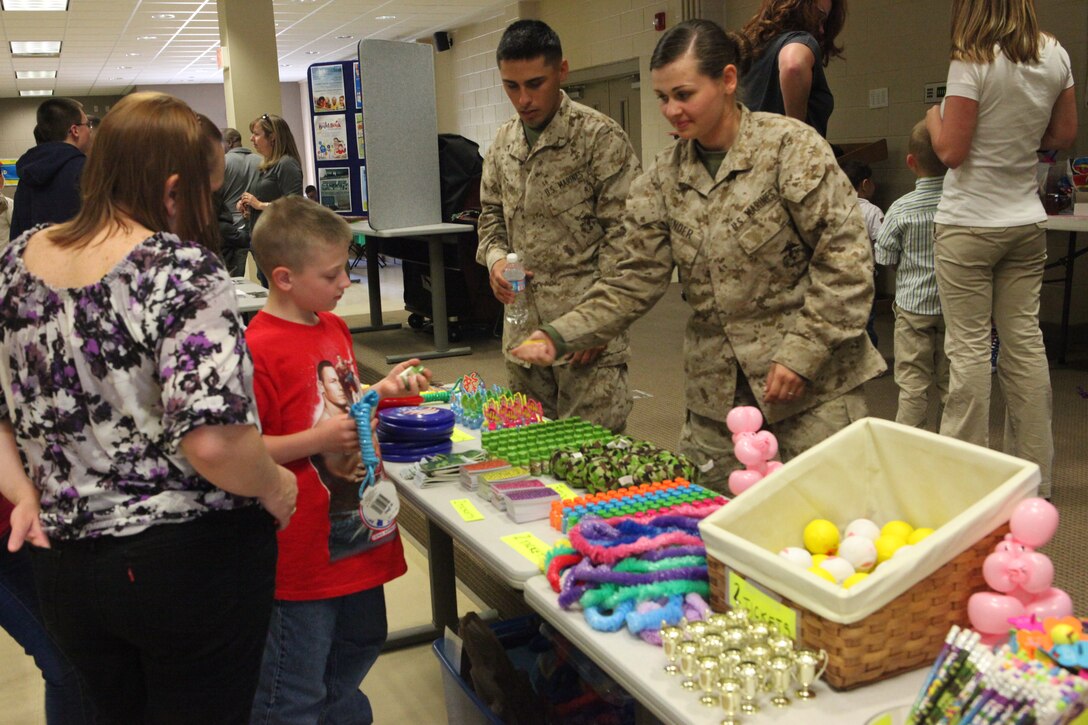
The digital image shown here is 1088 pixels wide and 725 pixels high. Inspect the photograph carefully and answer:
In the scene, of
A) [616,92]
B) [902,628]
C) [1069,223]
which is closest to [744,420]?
[902,628]

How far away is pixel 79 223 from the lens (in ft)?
4.22

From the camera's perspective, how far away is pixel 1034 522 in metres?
1.14

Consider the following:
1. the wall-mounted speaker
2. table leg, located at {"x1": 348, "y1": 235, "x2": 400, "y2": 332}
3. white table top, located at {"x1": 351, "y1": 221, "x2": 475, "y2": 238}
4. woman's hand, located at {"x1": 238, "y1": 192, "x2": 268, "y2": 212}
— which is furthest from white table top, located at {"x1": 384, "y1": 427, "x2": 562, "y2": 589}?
the wall-mounted speaker

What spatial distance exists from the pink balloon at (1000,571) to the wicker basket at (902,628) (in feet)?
0.13

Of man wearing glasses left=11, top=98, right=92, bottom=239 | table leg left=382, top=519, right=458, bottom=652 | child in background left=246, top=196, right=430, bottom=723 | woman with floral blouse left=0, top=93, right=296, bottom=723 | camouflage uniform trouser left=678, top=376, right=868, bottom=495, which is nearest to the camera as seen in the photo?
woman with floral blouse left=0, top=93, right=296, bottom=723

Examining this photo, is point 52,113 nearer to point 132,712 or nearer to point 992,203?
point 132,712

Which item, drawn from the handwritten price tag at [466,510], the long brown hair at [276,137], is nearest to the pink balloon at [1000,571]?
the handwritten price tag at [466,510]

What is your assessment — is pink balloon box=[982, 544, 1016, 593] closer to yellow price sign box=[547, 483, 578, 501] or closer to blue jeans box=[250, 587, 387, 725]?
yellow price sign box=[547, 483, 578, 501]

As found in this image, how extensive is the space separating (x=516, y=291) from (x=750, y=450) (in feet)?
4.12

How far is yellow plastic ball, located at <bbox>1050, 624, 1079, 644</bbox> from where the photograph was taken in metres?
1.01

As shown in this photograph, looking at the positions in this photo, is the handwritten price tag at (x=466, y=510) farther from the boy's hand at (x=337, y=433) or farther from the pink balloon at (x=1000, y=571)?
the pink balloon at (x=1000, y=571)

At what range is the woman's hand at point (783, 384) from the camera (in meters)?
1.88

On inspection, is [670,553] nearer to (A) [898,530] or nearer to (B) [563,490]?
(A) [898,530]

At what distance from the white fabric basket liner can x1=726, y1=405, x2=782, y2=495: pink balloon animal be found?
0.09 meters
